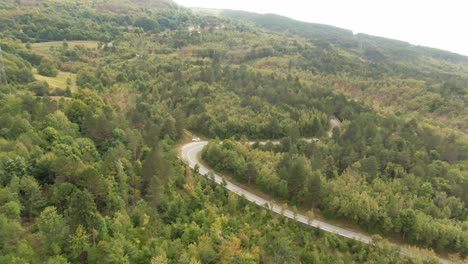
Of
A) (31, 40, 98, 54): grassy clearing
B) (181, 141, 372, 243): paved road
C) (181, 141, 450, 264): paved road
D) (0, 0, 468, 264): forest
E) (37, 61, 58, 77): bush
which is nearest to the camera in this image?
(0, 0, 468, 264): forest

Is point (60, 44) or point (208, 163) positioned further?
point (60, 44)

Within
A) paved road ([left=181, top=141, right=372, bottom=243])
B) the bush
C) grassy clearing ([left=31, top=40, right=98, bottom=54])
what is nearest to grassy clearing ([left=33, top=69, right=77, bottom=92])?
the bush

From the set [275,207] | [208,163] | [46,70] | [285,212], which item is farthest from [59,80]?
[285,212]

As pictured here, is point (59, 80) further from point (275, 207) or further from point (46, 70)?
point (275, 207)

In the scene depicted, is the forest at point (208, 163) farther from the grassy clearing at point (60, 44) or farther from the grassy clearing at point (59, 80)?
the grassy clearing at point (60, 44)

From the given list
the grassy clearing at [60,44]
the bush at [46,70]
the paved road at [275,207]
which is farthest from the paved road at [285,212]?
the grassy clearing at [60,44]

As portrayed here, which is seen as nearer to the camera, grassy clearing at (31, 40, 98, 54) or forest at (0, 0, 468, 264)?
forest at (0, 0, 468, 264)

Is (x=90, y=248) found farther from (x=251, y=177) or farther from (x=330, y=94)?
(x=330, y=94)

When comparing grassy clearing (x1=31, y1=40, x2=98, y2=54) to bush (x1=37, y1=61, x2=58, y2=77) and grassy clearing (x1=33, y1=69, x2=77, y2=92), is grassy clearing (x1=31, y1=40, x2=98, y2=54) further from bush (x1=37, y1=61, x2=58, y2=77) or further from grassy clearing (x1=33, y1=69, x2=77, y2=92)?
bush (x1=37, y1=61, x2=58, y2=77)
